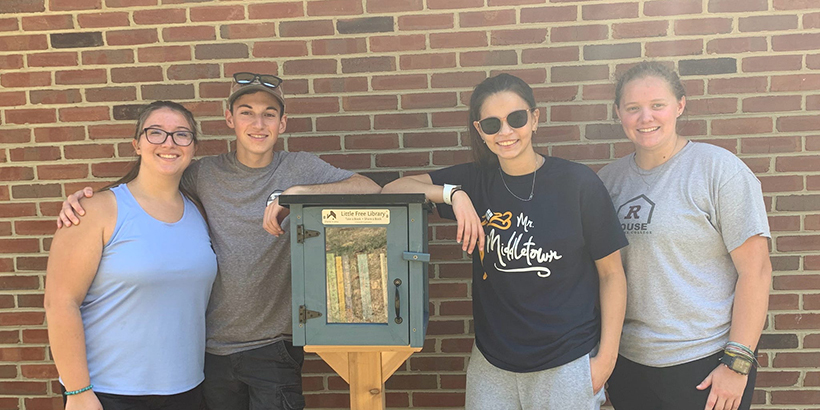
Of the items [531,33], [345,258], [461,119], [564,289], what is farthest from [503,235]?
[531,33]

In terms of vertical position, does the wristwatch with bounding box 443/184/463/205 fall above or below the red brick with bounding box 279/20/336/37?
below

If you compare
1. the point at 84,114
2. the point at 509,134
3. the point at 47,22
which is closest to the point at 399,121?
the point at 509,134

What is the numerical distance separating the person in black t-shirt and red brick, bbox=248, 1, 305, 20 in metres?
1.31

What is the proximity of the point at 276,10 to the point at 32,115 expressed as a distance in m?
1.49

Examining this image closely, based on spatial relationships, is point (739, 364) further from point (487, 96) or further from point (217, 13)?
point (217, 13)

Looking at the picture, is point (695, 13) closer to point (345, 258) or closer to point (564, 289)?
point (564, 289)

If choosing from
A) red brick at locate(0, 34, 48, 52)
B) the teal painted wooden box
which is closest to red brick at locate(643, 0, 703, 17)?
the teal painted wooden box

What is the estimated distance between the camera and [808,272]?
276 cm

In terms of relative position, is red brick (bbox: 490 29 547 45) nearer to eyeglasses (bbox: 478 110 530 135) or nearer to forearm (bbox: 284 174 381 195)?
eyeglasses (bbox: 478 110 530 135)

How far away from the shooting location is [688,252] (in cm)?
200

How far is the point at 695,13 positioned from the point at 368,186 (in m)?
1.94

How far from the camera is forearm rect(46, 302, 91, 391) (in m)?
1.91

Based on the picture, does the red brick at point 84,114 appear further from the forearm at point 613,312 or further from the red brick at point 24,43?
the forearm at point 613,312

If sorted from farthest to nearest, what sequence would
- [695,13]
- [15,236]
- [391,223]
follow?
1. [15,236]
2. [695,13]
3. [391,223]
